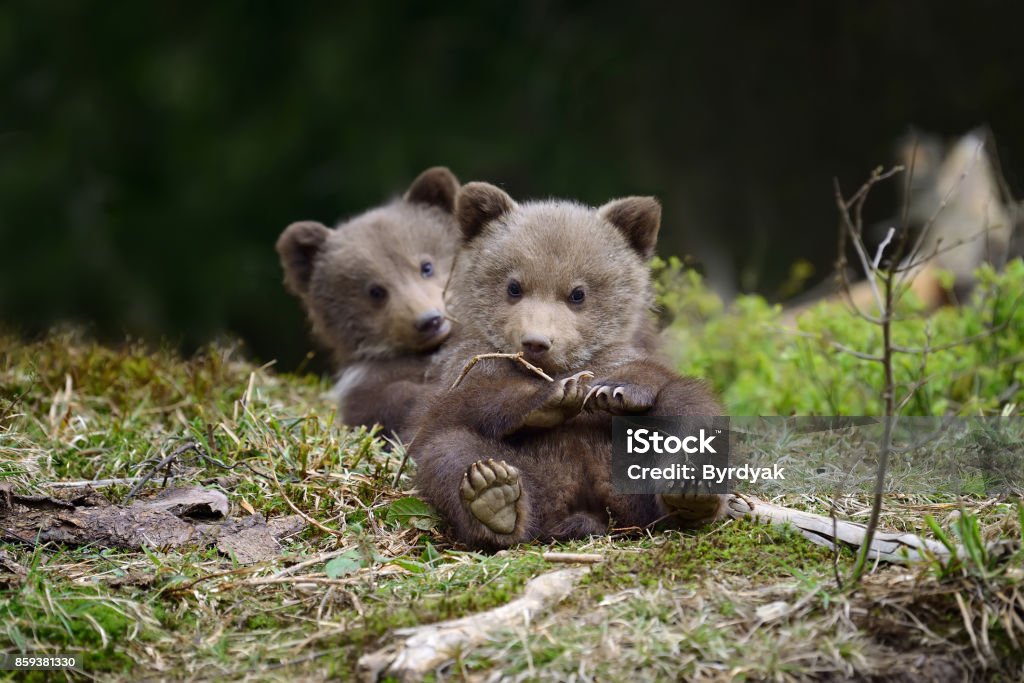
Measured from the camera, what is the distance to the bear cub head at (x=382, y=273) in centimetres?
618

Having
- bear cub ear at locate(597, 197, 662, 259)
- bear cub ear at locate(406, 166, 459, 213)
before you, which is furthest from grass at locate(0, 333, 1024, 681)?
bear cub ear at locate(406, 166, 459, 213)

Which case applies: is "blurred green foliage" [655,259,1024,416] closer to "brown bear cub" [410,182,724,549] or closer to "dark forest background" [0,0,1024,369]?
"brown bear cub" [410,182,724,549]

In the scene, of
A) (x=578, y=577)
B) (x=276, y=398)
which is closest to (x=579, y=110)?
(x=276, y=398)

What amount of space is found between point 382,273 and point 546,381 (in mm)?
2393

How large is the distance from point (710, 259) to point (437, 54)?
354 cm

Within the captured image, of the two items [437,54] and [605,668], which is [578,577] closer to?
[605,668]

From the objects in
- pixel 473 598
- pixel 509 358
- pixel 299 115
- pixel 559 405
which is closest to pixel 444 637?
pixel 473 598

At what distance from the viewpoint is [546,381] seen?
13.7 ft

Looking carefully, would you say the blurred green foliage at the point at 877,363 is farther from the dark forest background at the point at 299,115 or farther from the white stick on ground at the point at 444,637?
the dark forest background at the point at 299,115

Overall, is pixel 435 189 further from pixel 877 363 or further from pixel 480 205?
pixel 877 363

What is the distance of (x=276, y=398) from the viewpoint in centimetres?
636

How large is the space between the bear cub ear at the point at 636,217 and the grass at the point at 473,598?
129 centimetres

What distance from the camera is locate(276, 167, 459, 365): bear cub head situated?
20.3 feet

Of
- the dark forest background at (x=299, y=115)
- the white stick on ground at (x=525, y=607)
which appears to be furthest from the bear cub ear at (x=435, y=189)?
the white stick on ground at (x=525, y=607)
